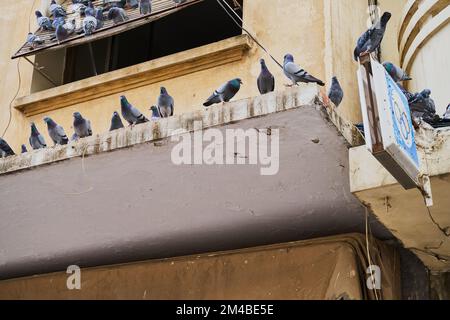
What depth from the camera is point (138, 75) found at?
8492mm

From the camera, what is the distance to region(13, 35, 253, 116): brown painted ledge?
793cm

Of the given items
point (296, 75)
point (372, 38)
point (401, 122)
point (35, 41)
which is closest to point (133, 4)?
point (35, 41)

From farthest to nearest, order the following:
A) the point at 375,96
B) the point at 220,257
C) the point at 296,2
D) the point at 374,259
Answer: the point at 296,2, the point at 220,257, the point at 374,259, the point at 375,96

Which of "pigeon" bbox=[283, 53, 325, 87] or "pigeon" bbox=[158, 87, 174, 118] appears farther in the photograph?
"pigeon" bbox=[158, 87, 174, 118]

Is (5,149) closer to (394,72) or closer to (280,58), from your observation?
(280,58)

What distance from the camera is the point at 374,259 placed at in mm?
6395

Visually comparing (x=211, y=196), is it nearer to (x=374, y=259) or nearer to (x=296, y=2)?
(x=374, y=259)

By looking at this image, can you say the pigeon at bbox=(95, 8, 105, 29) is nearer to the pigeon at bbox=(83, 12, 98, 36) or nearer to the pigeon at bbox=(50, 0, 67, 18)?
the pigeon at bbox=(83, 12, 98, 36)

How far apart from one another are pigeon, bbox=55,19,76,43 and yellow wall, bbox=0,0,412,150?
0.84 meters

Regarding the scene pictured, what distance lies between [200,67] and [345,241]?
267cm

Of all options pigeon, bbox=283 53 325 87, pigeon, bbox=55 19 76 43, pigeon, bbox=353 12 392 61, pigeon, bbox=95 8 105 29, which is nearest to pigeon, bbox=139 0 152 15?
pigeon, bbox=95 8 105 29

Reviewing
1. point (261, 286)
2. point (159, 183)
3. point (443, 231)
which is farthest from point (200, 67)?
point (443, 231)

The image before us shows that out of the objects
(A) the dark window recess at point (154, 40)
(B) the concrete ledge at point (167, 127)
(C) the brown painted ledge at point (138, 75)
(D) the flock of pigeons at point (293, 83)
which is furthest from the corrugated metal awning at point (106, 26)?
(B) the concrete ledge at point (167, 127)

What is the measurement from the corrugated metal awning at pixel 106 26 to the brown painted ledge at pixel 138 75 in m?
0.47
